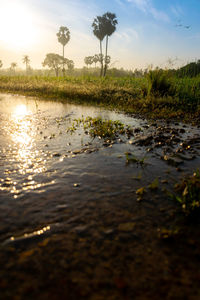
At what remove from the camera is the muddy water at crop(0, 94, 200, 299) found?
179cm

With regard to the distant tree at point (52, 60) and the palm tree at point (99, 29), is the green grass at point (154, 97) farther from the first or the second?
the distant tree at point (52, 60)


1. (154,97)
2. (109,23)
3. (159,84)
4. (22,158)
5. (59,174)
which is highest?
(109,23)

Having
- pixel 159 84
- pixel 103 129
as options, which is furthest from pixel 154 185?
pixel 159 84

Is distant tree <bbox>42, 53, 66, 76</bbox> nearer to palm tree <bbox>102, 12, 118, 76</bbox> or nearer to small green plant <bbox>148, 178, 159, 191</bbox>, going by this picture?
palm tree <bbox>102, 12, 118, 76</bbox>

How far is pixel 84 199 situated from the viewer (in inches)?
104

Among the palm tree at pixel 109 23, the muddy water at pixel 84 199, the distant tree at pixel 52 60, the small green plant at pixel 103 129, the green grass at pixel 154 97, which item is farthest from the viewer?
the distant tree at pixel 52 60

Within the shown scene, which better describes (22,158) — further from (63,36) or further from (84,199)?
(63,36)

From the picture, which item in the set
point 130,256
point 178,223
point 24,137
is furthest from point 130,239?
point 24,137

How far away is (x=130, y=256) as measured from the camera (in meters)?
1.82

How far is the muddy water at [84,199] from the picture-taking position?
1.79 m

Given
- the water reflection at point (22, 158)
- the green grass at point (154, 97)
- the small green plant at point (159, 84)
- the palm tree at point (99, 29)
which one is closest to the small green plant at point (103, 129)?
the water reflection at point (22, 158)

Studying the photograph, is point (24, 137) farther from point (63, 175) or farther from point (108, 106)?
point (108, 106)

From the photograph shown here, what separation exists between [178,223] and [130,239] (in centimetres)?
60

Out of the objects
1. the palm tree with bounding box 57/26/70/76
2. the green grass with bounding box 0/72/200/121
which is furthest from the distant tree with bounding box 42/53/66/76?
the green grass with bounding box 0/72/200/121
